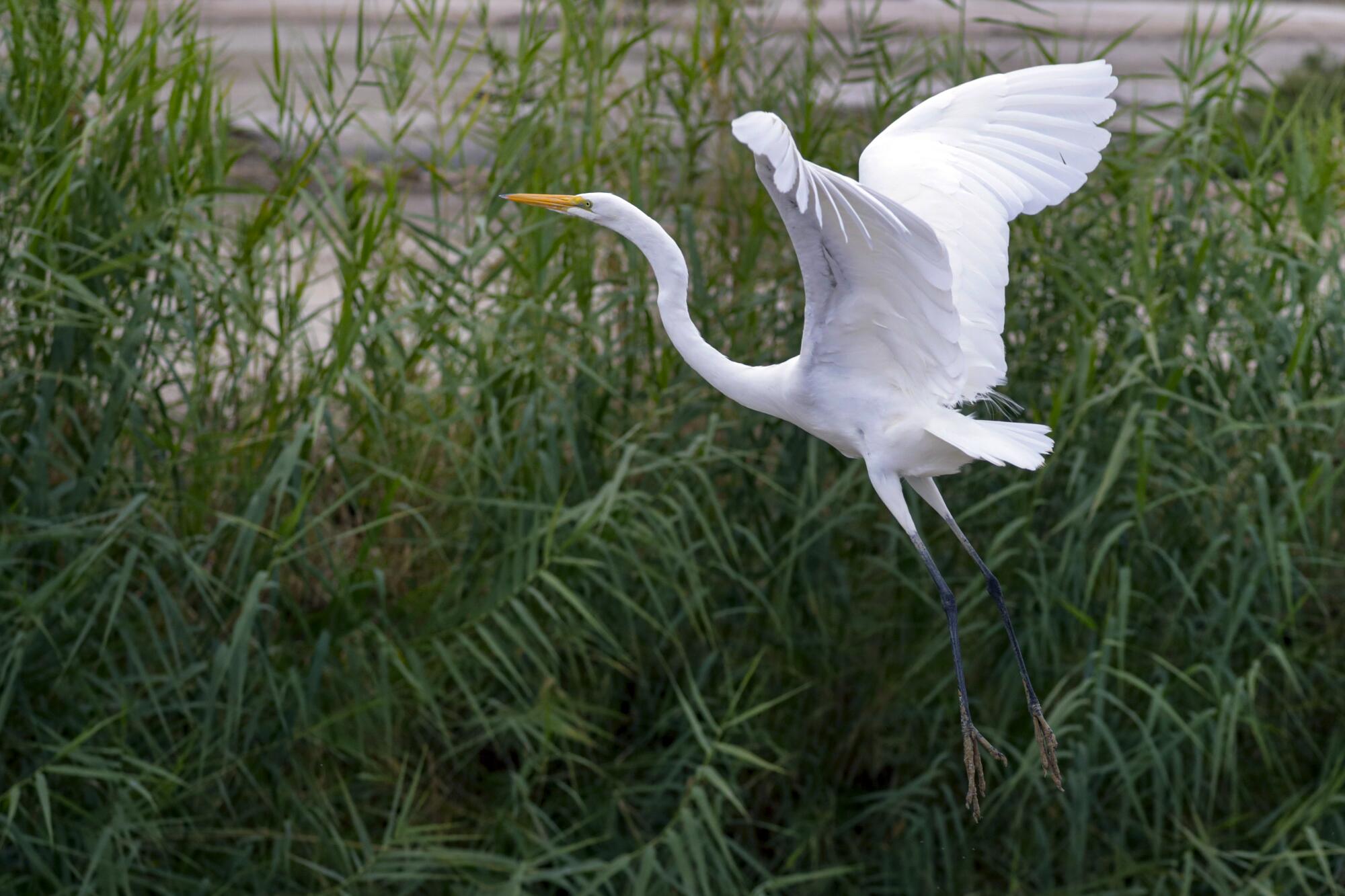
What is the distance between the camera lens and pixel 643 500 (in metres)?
3.00

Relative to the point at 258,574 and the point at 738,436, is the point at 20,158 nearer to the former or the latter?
the point at 258,574

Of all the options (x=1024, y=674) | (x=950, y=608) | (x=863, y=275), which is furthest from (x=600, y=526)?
(x=863, y=275)

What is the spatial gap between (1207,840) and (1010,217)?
1498 mm

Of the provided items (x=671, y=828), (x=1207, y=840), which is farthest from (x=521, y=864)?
(x=1207, y=840)

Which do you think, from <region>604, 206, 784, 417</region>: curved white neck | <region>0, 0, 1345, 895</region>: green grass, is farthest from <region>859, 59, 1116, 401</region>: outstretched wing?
<region>0, 0, 1345, 895</region>: green grass

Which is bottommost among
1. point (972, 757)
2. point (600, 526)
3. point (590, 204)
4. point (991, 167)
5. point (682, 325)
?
point (972, 757)

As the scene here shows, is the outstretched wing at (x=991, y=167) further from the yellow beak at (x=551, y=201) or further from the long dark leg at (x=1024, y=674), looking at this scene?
the yellow beak at (x=551, y=201)

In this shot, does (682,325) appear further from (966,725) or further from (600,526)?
(600,526)

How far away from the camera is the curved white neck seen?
1.87 meters

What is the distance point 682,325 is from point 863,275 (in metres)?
0.24

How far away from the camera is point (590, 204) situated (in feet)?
6.22

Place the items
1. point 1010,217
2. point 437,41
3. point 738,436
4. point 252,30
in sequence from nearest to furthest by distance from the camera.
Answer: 1. point 1010,217
2. point 437,41
3. point 738,436
4. point 252,30

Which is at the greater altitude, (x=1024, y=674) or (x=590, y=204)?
(x=590, y=204)

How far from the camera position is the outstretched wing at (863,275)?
1.44m
